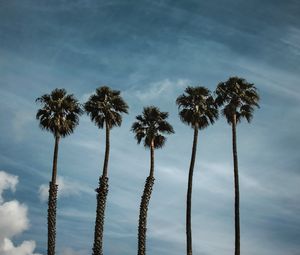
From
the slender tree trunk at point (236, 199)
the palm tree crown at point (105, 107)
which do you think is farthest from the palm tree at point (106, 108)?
the slender tree trunk at point (236, 199)

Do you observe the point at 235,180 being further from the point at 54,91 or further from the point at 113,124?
the point at 54,91

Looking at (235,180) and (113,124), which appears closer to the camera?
(235,180)

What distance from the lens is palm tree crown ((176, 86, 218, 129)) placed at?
53344 millimetres

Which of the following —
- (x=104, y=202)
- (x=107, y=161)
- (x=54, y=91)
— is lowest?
(x=104, y=202)

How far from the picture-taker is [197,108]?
5369 cm

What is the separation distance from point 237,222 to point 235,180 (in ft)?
13.8

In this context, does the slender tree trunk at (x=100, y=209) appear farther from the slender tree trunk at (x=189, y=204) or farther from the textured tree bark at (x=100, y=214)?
the slender tree trunk at (x=189, y=204)

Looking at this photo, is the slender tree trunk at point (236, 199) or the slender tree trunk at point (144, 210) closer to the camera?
the slender tree trunk at point (236, 199)

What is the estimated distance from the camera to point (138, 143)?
185 ft

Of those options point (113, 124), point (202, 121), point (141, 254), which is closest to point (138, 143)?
point (113, 124)

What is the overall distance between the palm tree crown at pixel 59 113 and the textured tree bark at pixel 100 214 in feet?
24.2

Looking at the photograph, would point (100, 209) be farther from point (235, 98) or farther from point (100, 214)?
point (235, 98)

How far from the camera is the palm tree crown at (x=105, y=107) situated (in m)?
54.8

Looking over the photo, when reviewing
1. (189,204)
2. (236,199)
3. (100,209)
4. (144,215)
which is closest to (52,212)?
(100,209)
